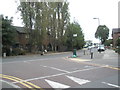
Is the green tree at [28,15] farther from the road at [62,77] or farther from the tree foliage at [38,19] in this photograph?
the road at [62,77]

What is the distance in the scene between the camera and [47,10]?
42.7 meters

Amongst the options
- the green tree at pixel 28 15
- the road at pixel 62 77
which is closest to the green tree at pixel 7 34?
the green tree at pixel 28 15

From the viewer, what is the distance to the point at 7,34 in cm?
3228

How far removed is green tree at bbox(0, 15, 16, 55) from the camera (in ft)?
105

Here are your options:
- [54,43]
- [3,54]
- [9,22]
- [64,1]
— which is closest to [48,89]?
[3,54]

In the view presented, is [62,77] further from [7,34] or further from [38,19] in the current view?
[38,19]

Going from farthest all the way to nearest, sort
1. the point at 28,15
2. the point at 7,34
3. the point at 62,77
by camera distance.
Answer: the point at 28,15 → the point at 7,34 → the point at 62,77

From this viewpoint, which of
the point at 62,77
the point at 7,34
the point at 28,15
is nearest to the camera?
the point at 62,77

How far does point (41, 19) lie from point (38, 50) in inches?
368

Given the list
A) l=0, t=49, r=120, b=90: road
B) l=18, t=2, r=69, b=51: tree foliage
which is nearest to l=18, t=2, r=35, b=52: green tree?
l=18, t=2, r=69, b=51: tree foliage

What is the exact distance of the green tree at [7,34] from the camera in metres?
32.0

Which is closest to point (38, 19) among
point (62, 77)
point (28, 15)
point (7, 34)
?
point (28, 15)

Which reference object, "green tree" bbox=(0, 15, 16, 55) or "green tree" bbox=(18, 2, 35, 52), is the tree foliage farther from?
"green tree" bbox=(0, 15, 16, 55)

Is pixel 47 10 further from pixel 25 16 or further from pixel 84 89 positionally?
pixel 84 89
